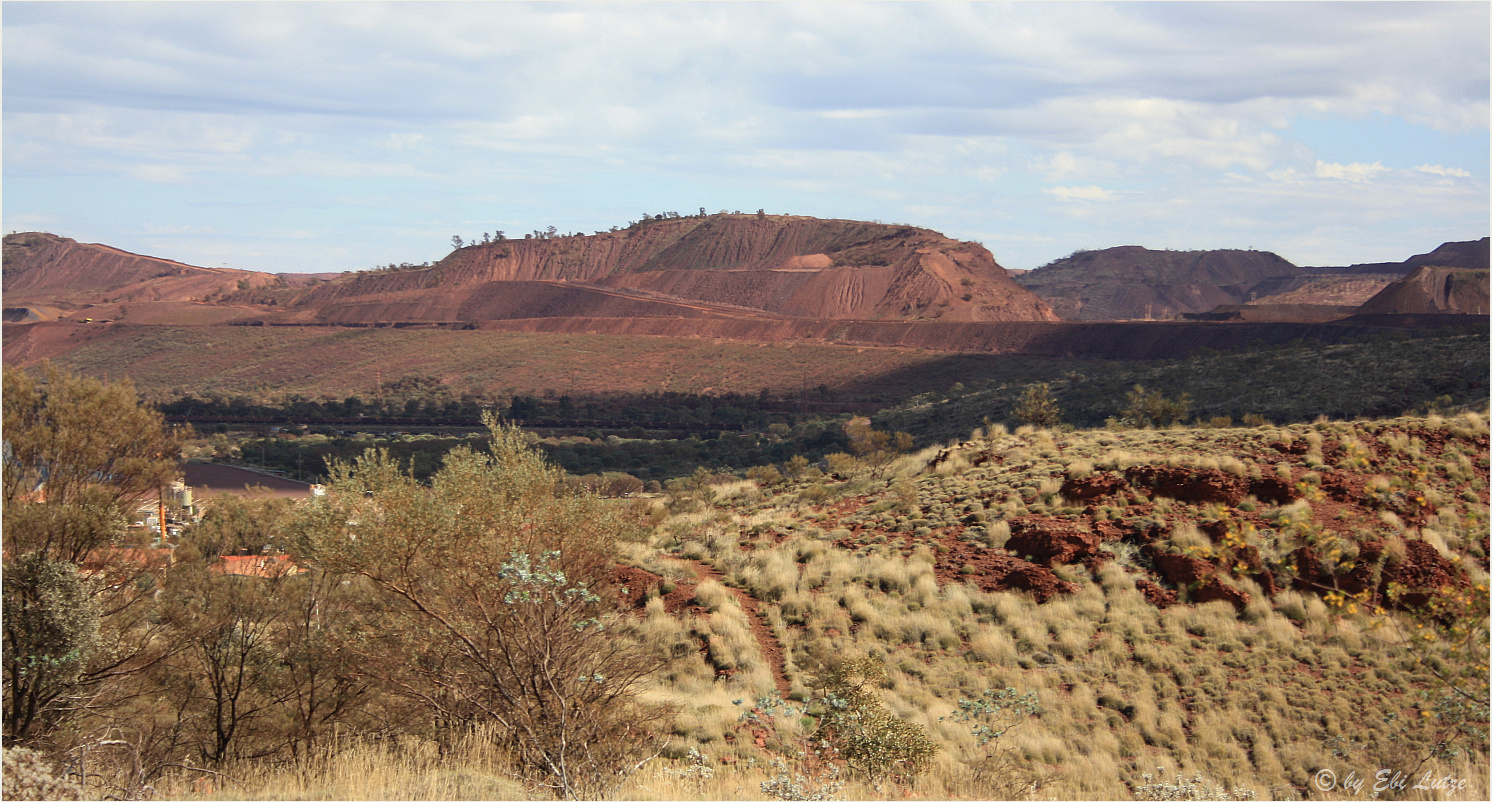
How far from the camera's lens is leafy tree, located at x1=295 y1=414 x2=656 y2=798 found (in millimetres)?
8547

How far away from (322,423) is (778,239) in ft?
233

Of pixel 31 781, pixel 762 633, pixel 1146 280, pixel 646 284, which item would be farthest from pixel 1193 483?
pixel 1146 280

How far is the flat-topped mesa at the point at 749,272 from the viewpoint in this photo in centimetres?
9550

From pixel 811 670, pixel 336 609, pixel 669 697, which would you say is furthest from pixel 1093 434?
pixel 336 609

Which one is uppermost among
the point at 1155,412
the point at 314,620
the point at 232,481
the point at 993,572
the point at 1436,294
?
the point at 1436,294

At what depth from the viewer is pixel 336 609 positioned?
11836mm

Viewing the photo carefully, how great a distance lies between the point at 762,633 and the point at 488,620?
572cm

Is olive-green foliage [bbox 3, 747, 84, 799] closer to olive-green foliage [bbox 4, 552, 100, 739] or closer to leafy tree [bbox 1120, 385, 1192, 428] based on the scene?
olive-green foliage [bbox 4, 552, 100, 739]

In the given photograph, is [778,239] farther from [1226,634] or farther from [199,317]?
[1226,634]

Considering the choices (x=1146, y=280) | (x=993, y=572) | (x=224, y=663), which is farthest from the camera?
(x=1146, y=280)

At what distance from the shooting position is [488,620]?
834cm

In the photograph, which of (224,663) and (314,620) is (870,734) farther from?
(224,663)

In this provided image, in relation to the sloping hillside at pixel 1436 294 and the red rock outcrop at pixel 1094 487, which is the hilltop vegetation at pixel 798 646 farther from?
the sloping hillside at pixel 1436 294

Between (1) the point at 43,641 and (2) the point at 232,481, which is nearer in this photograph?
(1) the point at 43,641
